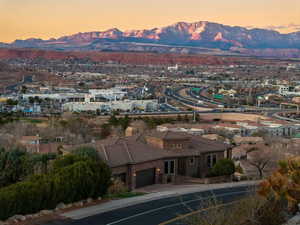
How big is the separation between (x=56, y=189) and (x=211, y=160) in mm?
13994

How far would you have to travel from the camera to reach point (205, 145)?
29.8 metres

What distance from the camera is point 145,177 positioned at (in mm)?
24859

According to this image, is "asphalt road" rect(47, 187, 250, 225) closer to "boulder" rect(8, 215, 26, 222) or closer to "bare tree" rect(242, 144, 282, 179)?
"boulder" rect(8, 215, 26, 222)

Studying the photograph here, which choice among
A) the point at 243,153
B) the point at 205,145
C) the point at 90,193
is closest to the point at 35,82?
the point at 243,153

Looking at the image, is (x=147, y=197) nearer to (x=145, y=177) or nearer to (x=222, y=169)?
(x=145, y=177)

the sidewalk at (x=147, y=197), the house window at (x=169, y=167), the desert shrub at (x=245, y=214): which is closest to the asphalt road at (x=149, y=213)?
the sidewalk at (x=147, y=197)

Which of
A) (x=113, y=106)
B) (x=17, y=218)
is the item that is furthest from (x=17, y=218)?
(x=113, y=106)

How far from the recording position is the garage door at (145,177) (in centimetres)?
2434

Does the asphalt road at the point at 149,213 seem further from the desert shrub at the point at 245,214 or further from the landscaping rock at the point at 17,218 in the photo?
the desert shrub at the point at 245,214

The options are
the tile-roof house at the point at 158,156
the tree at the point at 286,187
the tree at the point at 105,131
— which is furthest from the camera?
the tree at the point at 105,131

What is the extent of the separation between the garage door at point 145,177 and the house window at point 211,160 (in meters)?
5.27

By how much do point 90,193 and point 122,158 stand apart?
5.16 m

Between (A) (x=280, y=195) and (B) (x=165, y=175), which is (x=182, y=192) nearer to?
(B) (x=165, y=175)

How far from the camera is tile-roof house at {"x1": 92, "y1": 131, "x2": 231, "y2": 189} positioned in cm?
2381
